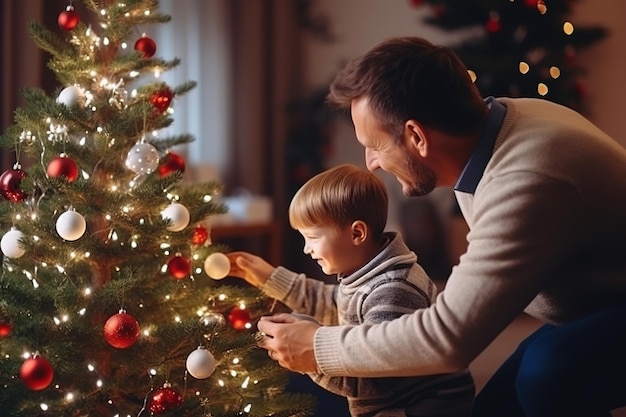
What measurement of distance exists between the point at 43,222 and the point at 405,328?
2.55 feet

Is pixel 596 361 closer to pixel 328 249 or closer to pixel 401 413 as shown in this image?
pixel 401 413

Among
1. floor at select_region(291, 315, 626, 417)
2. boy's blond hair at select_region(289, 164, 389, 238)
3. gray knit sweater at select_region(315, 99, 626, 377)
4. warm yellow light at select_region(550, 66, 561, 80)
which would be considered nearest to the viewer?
gray knit sweater at select_region(315, 99, 626, 377)

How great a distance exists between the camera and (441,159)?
1649mm

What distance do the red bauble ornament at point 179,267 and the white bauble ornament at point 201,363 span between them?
0.74 feet

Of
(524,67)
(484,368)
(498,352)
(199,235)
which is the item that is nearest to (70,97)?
(199,235)

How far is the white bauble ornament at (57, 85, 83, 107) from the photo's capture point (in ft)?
5.78

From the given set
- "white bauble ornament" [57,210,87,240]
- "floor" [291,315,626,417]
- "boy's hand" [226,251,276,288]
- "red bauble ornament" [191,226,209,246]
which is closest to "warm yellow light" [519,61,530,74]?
"floor" [291,315,626,417]

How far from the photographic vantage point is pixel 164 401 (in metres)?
1.65

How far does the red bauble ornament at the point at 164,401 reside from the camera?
5.41 ft

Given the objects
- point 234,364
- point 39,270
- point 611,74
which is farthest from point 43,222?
point 611,74

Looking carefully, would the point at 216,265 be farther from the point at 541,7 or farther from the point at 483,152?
the point at 541,7

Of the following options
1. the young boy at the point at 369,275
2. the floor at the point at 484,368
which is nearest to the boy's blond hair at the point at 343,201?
the young boy at the point at 369,275

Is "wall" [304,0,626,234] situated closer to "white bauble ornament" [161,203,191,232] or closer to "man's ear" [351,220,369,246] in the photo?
"man's ear" [351,220,369,246]

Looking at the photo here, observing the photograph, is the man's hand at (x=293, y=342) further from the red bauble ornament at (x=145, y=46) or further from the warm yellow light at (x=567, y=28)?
the warm yellow light at (x=567, y=28)
